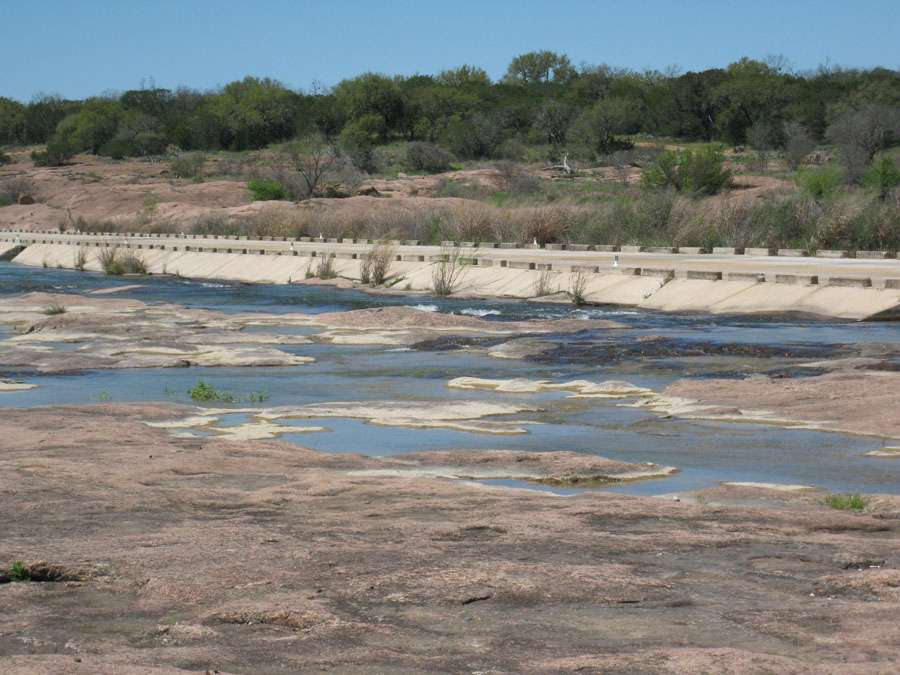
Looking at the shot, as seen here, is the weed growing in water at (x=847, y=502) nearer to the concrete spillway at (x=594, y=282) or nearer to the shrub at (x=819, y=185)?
the concrete spillway at (x=594, y=282)

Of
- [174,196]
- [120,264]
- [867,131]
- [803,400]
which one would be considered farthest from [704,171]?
[803,400]

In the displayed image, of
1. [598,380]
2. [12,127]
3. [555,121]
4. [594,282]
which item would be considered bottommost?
[598,380]

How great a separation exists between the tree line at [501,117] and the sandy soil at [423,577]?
70325 mm

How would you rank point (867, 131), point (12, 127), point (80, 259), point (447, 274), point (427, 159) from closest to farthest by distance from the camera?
point (447, 274) < point (80, 259) < point (867, 131) < point (427, 159) < point (12, 127)

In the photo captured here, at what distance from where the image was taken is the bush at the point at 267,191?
239 feet

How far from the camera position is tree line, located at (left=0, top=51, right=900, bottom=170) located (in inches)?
3553

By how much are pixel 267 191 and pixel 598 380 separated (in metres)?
59.9

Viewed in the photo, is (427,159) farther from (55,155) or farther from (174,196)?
(55,155)

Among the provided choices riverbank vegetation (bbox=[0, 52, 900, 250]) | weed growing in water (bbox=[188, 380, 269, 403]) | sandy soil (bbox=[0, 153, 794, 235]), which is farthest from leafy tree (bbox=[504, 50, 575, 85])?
weed growing in water (bbox=[188, 380, 269, 403])

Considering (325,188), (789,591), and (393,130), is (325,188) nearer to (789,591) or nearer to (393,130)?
(393,130)

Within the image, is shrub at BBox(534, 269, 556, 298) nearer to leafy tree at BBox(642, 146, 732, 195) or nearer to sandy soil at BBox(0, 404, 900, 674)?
sandy soil at BBox(0, 404, 900, 674)

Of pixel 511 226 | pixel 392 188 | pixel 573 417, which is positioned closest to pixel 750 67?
pixel 392 188

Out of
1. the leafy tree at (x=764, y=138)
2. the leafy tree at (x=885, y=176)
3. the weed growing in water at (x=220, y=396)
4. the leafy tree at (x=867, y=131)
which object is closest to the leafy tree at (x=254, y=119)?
the leafy tree at (x=764, y=138)

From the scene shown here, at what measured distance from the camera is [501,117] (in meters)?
109
